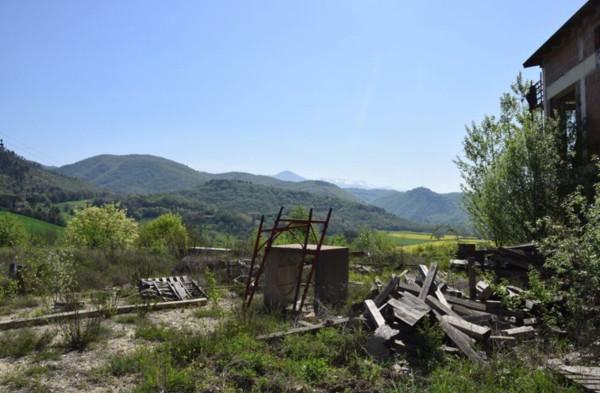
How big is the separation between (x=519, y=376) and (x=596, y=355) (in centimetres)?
139

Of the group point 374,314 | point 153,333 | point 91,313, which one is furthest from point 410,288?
point 91,313

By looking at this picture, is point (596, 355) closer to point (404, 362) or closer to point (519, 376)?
point (519, 376)

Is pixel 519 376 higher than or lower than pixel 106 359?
higher

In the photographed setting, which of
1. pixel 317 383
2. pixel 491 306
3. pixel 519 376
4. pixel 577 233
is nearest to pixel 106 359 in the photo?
pixel 317 383

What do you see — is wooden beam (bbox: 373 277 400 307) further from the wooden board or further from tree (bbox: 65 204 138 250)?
tree (bbox: 65 204 138 250)

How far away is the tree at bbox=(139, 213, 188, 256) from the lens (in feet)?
67.1

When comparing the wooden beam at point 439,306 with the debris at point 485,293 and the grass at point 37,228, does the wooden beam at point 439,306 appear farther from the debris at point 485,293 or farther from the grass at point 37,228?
the grass at point 37,228

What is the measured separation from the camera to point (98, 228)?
104 feet

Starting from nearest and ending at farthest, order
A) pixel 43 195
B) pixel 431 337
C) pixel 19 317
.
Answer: pixel 431 337 < pixel 19 317 < pixel 43 195

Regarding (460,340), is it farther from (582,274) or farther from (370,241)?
(370,241)

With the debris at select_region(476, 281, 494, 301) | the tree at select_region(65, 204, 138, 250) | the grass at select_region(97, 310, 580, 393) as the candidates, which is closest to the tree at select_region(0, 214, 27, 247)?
the tree at select_region(65, 204, 138, 250)

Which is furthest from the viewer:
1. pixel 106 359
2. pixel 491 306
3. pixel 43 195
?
pixel 43 195

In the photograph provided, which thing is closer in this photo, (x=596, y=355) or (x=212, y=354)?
(x=596, y=355)

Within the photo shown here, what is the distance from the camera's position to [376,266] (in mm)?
17516
